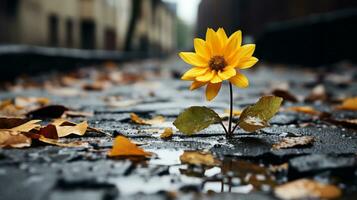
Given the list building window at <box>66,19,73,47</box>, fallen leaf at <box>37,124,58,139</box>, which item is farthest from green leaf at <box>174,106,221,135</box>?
building window at <box>66,19,73,47</box>

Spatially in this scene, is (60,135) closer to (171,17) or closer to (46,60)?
(46,60)

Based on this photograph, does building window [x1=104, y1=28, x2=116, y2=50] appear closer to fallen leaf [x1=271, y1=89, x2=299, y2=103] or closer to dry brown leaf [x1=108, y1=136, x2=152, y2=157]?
fallen leaf [x1=271, y1=89, x2=299, y2=103]

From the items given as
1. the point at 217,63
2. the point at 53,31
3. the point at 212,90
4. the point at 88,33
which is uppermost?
the point at 88,33

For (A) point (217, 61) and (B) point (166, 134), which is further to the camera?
(B) point (166, 134)

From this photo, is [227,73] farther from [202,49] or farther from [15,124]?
[15,124]

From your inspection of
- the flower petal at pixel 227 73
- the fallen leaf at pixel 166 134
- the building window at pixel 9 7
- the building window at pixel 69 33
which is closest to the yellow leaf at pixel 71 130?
the fallen leaf at pixel 166 134

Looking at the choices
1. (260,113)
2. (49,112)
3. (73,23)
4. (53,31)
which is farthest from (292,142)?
(73,23)
